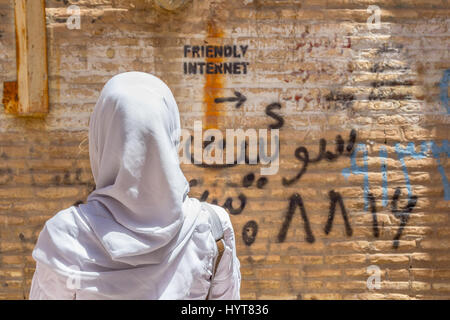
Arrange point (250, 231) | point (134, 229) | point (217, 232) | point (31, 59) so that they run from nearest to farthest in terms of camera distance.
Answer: point (134, 229), point (217, 232), point (31, 59), point (250, 231)

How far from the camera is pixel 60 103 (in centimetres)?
344

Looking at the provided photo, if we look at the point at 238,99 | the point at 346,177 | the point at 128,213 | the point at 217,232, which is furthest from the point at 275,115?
the point at 128,213

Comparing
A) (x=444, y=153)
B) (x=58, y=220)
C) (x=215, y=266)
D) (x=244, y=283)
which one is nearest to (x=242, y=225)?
(x=244, y=283)

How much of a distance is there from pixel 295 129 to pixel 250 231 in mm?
917

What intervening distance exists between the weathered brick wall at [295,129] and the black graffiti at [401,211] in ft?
0.04

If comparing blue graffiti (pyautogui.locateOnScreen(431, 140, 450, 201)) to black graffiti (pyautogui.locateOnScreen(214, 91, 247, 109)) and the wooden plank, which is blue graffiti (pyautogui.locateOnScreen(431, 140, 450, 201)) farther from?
the wooden plank

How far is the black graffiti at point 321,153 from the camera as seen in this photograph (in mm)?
3535

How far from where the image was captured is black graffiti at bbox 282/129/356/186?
3535mm

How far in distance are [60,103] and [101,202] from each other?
230 cm

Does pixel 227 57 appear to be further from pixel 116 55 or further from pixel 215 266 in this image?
pixel 215 266

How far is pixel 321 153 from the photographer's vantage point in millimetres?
3549

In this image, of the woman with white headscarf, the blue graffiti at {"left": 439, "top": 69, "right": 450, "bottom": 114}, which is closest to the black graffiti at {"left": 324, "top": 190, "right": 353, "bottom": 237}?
the blue graffiti at {"left": 439, "top": 69, "right": 450, "bottom": 114}

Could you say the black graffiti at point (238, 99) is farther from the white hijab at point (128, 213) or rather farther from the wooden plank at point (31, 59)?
the white hijab at point (128, 213)

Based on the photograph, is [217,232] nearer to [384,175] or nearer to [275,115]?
[275,115]
